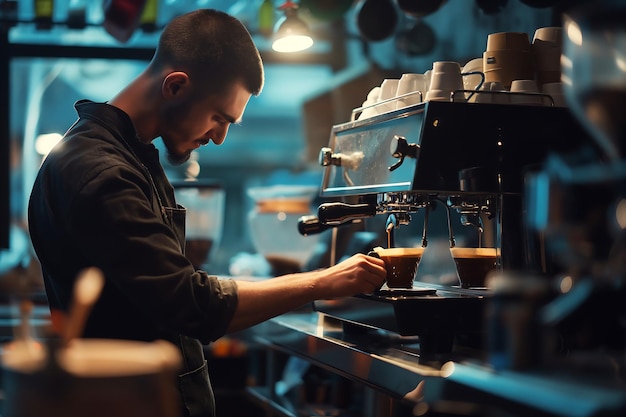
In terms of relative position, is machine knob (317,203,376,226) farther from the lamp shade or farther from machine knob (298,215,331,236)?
the lamp shade

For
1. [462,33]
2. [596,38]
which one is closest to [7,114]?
[462,33]

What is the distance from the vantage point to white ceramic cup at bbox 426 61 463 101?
1.98 meters

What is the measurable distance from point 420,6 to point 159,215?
1.74 meters

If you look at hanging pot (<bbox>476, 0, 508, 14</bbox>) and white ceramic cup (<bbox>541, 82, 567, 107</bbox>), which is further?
hanging pot (<bbox>476, 0, 508, 14</bbox>)

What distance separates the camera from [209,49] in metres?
1.93

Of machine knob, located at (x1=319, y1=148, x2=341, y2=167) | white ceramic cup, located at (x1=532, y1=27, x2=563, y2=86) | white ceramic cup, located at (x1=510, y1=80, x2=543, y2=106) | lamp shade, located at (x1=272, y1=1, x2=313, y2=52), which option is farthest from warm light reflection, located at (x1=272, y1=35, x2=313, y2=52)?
white ceramic cup, located at (x1=510, y1=80, x2=543, y2=106)

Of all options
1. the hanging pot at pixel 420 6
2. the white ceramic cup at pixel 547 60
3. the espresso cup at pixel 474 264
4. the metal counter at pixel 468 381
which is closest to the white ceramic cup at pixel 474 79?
the white ceramic cup at pixel 547 60

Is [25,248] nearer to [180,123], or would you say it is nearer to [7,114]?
[7,114]

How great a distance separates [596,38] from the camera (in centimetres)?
96

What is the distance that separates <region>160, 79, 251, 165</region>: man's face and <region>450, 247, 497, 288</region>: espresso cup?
2.07 feet

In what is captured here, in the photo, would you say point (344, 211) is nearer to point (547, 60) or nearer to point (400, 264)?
point (400, 264)

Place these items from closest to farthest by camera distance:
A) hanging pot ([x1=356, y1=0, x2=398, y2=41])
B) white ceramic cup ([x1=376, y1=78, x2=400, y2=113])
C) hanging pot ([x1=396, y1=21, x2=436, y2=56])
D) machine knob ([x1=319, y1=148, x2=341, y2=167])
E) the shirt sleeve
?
the shirt sleeve, white ceramic cup ([x1=376, y1=78, x2=400, y2=113]), machine knob ([x1=319, y1=148, x2=341, y2=167]), hanging pot ([x1=356, y1=0, x2=398, y2=41]), hanging pot ([x1=396, y1=21, x2=436, y2=56])

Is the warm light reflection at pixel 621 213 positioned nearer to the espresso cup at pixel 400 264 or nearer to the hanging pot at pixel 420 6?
the espresso cup at pixel 400 264

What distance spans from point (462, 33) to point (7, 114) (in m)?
2.23
